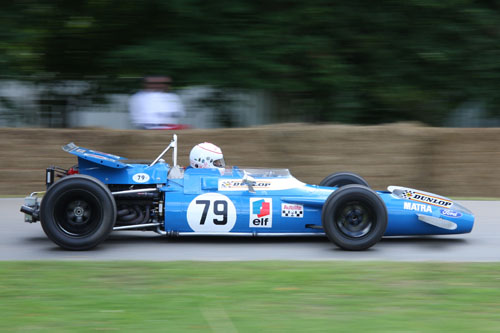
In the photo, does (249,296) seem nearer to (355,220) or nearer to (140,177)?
(355,220)

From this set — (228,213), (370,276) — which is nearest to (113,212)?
(228,213)

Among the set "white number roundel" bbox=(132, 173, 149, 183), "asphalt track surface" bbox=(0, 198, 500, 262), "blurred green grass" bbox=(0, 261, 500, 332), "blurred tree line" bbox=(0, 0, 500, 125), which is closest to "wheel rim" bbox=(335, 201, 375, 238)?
"asphalt track surface" bbox=(0, 198, 500, 262)

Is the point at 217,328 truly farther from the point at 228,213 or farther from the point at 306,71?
the point at 306,71

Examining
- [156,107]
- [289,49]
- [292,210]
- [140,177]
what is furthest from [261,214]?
[289,49]

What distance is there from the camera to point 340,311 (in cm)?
446

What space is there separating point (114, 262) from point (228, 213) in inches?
47.9

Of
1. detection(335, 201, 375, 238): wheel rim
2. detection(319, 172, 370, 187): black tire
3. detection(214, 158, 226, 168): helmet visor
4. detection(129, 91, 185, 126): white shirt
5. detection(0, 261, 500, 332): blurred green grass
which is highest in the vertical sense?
detection(129, 91, 185, 126): white shirt

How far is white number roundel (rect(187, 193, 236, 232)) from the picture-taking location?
6.43 m

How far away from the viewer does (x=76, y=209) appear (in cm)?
621

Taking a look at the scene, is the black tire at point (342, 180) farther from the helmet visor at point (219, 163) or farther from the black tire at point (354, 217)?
the black tire at point (354, 217)

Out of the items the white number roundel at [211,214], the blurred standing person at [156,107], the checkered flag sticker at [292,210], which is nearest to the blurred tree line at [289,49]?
the blurred standing person at [156,107]

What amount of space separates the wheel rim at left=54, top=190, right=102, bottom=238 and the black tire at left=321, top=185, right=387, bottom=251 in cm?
204

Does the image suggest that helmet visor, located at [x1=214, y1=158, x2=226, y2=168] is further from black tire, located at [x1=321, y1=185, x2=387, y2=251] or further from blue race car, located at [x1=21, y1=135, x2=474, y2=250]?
black tire, located at [x1=321, y1=185, x2=387, y2=251]

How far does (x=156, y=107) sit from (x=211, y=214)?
3807 mm
